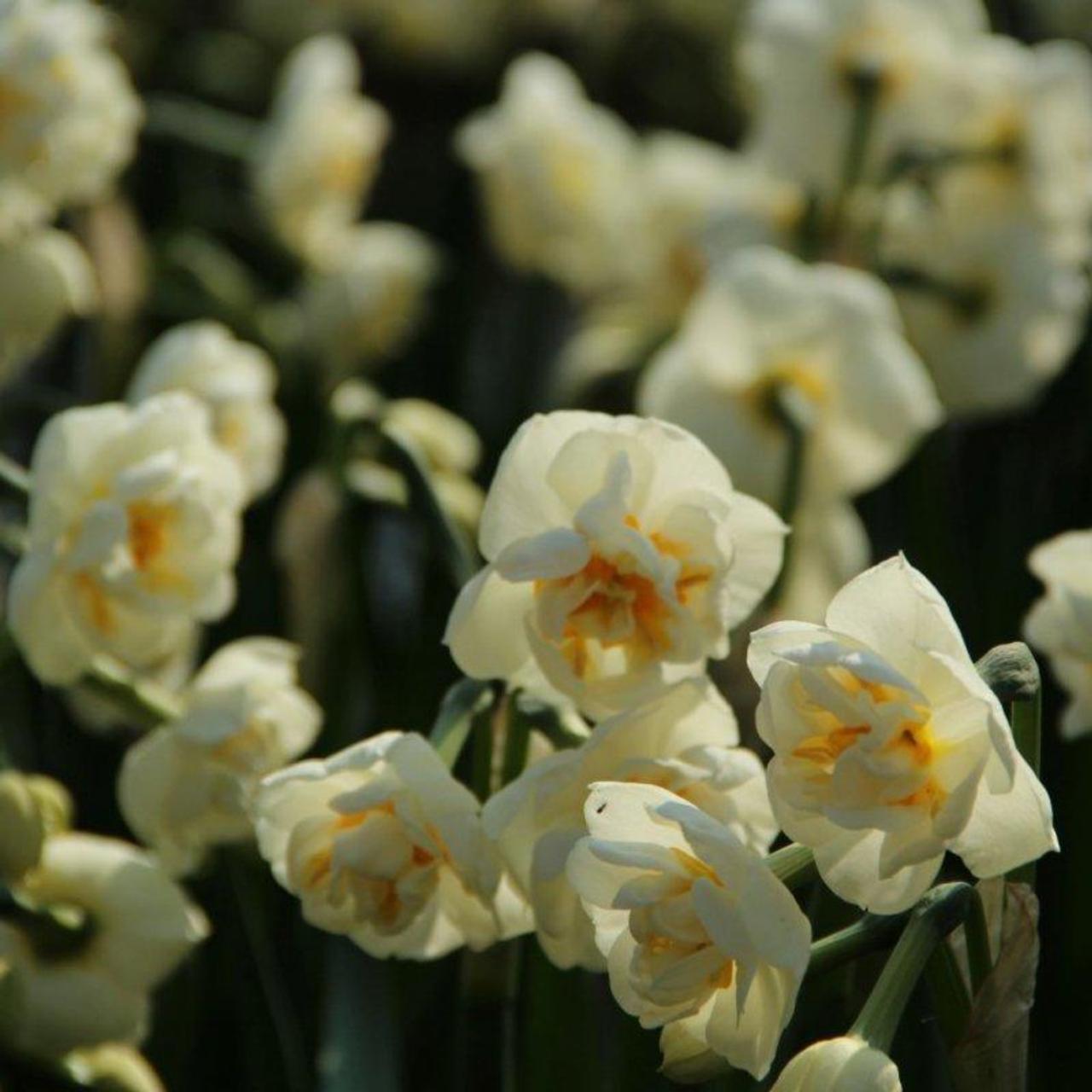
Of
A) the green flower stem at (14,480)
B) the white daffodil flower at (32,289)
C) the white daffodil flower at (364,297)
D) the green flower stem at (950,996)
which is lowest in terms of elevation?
the white daffodil flower at (364,297)

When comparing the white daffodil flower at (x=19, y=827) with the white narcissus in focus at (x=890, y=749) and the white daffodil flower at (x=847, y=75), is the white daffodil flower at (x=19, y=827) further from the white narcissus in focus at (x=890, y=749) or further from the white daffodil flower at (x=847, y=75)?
the white daffodil flower at (x=847, y=75)

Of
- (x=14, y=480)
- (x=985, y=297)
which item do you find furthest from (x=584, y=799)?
(x=985, y=297)

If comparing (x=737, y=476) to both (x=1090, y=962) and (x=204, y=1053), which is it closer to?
(x=1090, y=962)

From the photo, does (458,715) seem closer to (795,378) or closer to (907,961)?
(907,961)

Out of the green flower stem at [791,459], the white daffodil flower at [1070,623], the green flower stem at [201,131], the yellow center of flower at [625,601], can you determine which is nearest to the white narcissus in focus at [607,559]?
the yellow center of flower at [625,601]

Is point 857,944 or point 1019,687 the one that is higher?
point 1019,687

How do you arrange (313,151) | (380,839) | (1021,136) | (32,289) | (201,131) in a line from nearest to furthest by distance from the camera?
(380,839), (32,289), (1021,136), (313,151), (201,131)

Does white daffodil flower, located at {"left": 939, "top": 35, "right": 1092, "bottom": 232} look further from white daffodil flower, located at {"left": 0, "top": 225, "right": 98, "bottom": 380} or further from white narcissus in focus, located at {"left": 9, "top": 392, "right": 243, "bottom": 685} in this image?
white narcissus in focus, located at {"left": 9, "top": 392, "right": 243, "bottom": 685}
